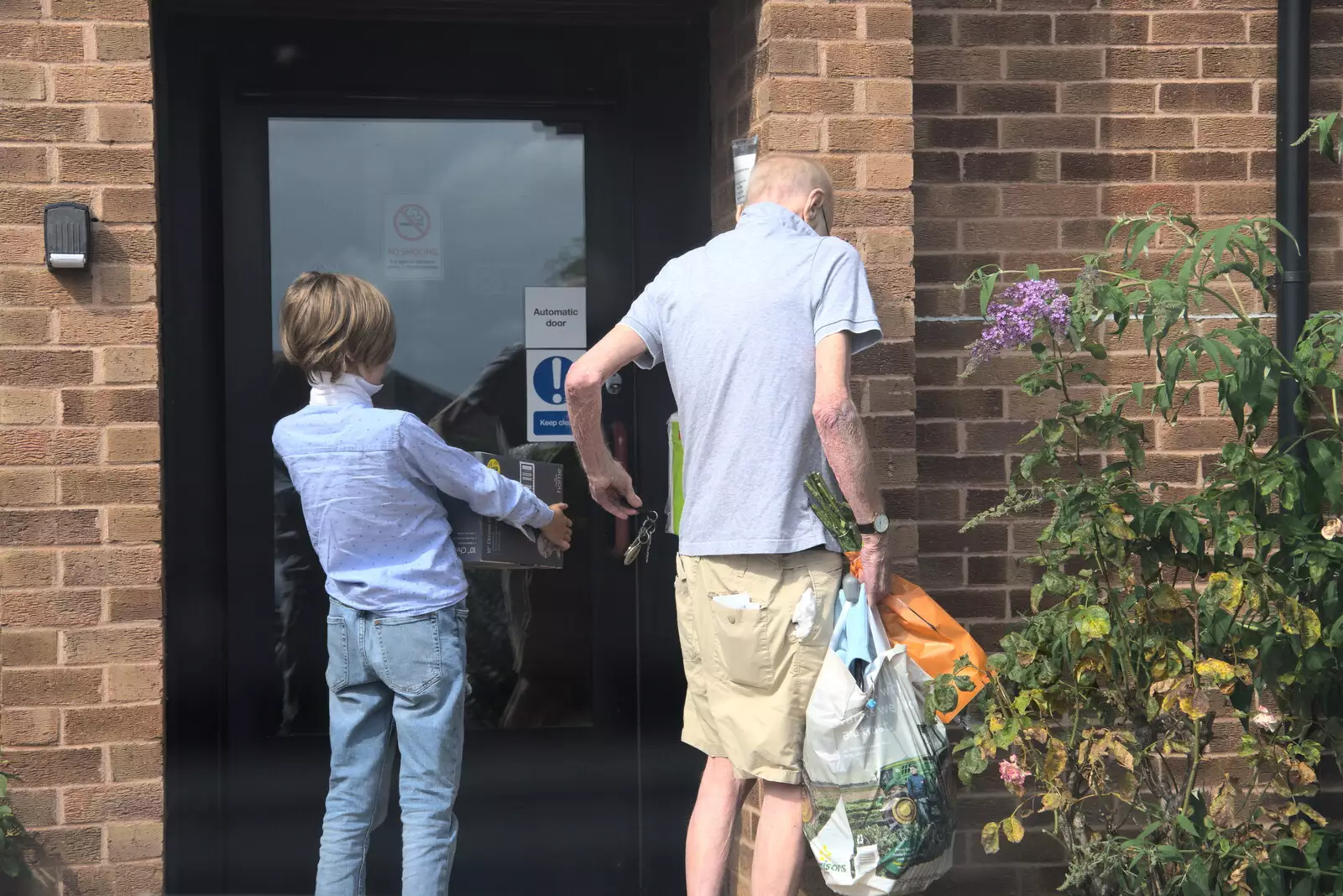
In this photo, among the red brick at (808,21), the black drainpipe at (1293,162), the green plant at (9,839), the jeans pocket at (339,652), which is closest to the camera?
the jeans pocket at (339,652)

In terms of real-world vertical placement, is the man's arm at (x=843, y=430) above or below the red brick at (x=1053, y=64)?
below

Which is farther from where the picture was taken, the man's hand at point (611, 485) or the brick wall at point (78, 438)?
the brick wall at point (78, 438)

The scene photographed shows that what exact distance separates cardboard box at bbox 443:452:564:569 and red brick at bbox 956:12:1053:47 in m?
1.69

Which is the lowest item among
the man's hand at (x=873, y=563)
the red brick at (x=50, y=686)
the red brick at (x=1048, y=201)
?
the red brick at (x=50, y=686)

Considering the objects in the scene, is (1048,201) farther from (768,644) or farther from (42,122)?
(42,122)

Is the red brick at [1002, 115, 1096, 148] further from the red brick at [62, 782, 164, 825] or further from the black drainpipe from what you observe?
the red brick at [62, 782, 164, 825]

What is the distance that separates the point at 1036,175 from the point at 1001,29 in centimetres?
41

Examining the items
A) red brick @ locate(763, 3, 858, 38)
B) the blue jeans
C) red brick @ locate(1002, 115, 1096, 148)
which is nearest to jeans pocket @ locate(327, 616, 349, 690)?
the blue jeans

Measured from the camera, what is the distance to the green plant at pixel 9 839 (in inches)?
131

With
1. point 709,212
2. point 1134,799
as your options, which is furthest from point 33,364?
point 1134,799

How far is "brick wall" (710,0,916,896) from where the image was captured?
3623 mm

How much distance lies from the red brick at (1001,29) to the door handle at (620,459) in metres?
1.48

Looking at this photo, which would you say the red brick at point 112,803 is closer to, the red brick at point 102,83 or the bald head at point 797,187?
the red brick at point 102,83

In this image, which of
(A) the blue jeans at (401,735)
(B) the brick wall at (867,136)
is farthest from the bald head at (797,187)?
(A) the blue jeans at (401,735)
